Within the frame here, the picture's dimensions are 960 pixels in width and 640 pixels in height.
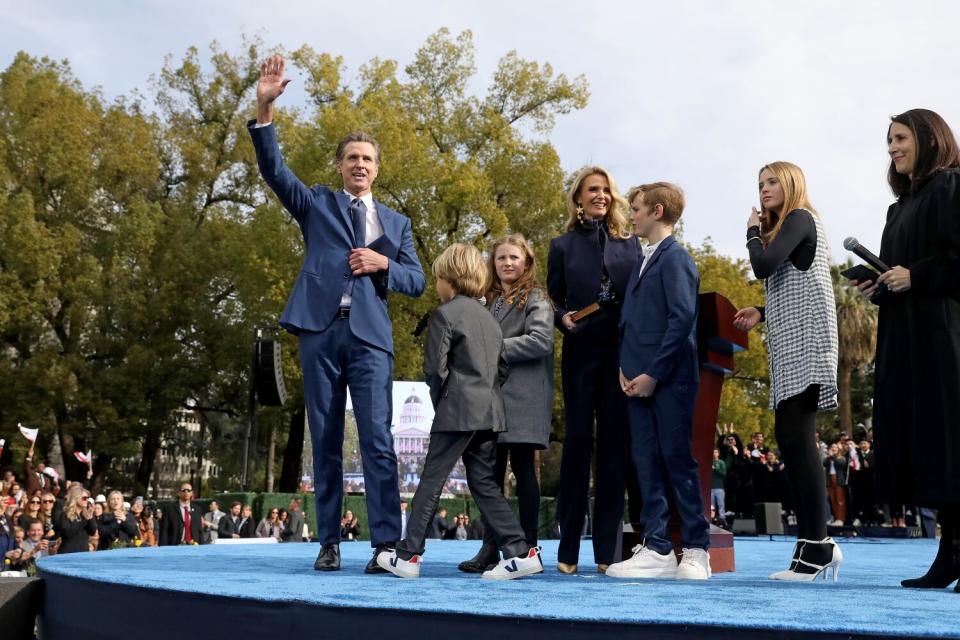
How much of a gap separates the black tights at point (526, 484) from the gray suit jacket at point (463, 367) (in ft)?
1.61

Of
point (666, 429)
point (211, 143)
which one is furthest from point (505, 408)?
point (211, 143)

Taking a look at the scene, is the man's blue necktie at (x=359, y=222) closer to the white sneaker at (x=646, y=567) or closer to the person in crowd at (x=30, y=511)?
the white sneaker at (x=646, y=567)

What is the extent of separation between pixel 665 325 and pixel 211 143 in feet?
107

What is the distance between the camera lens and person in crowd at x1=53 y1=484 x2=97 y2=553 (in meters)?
12.8

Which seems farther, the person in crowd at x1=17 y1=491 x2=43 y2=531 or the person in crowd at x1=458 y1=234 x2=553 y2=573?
the person in crowd at x1=17 y1=491 x2=43 y2=531

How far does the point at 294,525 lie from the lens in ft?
62.6

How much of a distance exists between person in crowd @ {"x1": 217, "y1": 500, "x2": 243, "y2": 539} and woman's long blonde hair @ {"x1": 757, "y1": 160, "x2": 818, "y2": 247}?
14.6m

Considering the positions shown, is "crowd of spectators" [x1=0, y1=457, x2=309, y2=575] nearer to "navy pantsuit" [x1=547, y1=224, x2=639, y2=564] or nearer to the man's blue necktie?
the man's blue necktie

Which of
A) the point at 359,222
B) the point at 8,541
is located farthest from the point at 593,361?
the point at 8,541

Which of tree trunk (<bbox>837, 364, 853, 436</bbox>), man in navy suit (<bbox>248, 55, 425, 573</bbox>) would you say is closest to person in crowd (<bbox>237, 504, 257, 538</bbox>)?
man in navy suit (<bbox>248, 55, 425, 573</bbox>)

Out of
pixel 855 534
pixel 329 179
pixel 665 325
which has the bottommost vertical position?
pixel 855 534

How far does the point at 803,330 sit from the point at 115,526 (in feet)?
38.8

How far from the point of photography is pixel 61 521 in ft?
42.7

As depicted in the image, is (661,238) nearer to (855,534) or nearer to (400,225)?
(400,225)
